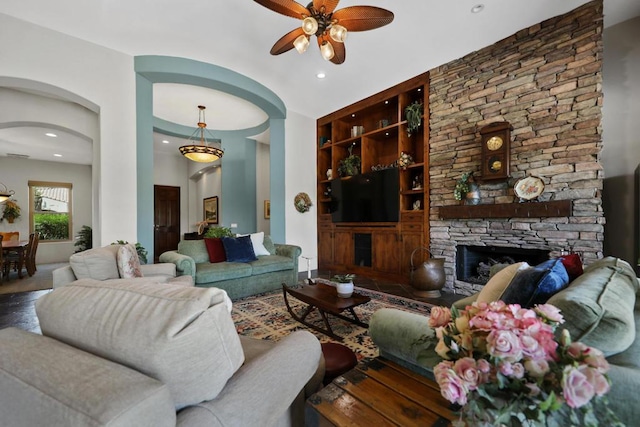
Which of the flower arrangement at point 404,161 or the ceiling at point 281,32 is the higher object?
the ceiling at point 281,32

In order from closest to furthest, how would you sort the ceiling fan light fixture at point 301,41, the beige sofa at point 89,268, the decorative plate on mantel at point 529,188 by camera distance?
the beige sofa at point 89,268 → the ceiling fan light fixture at point 301,41 → the decorative plate on mantel at point 529,188

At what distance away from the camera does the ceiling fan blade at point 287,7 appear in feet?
7.60

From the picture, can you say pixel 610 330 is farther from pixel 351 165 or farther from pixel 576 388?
pixel 351 165

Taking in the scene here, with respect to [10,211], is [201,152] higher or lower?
higher

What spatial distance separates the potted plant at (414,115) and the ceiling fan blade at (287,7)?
2.35 meters

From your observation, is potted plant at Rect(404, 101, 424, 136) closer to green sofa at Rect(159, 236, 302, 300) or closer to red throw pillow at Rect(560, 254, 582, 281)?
green sofa at Rect(159, 236, 302, 300)

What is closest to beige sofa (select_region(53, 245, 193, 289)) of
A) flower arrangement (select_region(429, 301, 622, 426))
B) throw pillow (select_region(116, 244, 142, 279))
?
throw pillow (select_region(116, 244, 142, 279))

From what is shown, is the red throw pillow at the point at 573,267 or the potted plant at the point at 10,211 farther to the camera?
the potted plant at the point at 10,211

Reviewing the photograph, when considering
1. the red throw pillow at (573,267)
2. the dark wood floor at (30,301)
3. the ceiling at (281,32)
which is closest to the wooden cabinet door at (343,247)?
the dark wood floor at (30,301)

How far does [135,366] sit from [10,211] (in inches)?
375

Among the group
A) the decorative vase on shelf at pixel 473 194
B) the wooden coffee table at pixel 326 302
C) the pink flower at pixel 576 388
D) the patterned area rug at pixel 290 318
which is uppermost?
the decorative vase on shelf at pixel 473 194

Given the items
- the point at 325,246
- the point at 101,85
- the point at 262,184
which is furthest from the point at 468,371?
the point at 262,184

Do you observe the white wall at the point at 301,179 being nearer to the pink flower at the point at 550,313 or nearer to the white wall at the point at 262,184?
the white wall at the point at 262,184

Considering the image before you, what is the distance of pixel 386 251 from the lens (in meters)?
4.53
